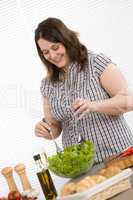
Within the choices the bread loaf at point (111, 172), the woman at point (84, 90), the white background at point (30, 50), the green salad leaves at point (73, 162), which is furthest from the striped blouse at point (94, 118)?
the white background at point (30, 50)

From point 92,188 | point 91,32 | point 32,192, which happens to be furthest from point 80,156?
point 91,32

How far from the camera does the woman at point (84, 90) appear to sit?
215 cm

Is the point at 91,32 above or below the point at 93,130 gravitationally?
above

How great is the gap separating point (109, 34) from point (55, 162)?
1.70 m

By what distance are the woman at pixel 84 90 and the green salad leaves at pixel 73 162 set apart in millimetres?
240

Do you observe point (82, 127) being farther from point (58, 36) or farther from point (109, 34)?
point (109, 34)

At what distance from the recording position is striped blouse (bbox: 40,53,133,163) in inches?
85.4

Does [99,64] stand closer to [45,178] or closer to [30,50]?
[45,178]


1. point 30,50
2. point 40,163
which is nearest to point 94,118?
point 40,163

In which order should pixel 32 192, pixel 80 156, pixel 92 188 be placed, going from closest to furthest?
1. pixel 92 188
2. pixel 32 192
3. pixel 80 156

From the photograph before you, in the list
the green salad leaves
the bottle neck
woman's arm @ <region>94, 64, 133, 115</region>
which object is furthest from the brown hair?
the bottle neck

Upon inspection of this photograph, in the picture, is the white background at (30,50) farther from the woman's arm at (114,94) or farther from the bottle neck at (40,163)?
the bottle neck at (40,163)

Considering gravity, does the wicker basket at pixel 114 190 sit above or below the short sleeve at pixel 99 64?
below

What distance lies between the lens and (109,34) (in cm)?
340
